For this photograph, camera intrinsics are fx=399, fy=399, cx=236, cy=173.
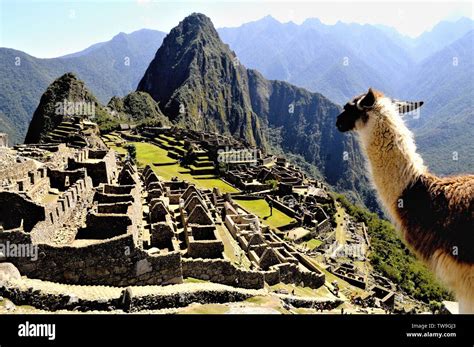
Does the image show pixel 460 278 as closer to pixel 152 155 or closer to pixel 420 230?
pixel 420 230

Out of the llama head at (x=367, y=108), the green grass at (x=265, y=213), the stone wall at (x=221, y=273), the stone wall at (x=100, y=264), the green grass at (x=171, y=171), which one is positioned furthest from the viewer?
the green grass at (x=171, y=171)

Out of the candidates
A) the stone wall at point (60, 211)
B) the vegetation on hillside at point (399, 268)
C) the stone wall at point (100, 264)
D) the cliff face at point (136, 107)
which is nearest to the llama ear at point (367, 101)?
the stone wall at point (100, 264)

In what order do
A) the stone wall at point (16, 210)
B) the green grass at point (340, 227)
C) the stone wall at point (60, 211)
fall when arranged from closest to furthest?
the stone wall at point (60, 211)
the stone wall at point (16, 210)
the green grass at point (340, 227)

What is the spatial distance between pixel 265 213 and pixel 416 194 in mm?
32830

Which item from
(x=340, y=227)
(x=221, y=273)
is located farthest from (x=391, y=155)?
(x=340, y=227)

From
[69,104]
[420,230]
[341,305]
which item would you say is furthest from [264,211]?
[69,104]

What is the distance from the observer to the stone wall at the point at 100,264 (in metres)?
8.88

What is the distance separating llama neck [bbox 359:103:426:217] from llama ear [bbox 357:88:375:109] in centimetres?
9

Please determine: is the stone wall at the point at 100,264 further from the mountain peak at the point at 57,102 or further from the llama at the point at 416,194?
the mountain peak at the point at 57,102

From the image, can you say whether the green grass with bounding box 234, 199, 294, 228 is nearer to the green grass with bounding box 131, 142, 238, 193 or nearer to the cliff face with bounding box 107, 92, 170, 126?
the green grass with bounding box 131, 142, 238, 193

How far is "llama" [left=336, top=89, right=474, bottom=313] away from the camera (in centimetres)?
332

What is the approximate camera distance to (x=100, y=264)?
9.50 meters

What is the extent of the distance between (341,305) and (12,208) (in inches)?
418

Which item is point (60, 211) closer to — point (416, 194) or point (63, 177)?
point (63, 177)
